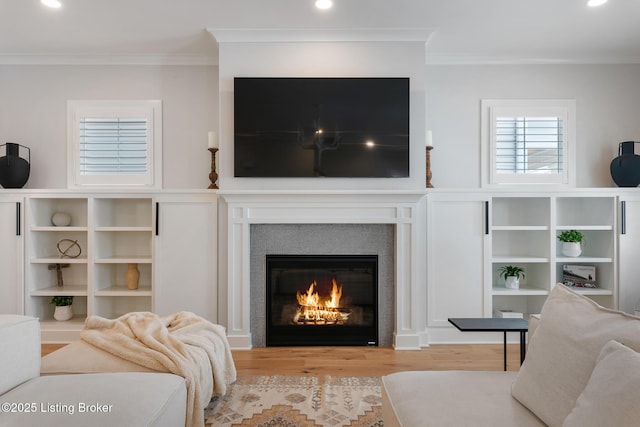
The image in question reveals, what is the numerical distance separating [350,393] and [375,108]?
7.24 ft

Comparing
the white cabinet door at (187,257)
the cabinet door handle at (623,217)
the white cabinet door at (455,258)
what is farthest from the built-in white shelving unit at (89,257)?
the cabinet door handle at (623,217)

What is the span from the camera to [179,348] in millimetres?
2023

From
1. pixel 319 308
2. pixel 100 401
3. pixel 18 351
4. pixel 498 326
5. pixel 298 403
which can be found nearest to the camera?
pixel 100 401

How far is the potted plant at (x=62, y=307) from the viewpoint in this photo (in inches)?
145

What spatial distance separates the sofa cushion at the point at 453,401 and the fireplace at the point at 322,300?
1.80 meters

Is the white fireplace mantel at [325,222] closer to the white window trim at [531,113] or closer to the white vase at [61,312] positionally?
the white window trim at [531,113]

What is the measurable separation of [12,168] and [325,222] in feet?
9.29

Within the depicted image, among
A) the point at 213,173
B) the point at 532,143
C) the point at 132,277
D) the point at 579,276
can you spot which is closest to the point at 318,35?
the point at 213,173

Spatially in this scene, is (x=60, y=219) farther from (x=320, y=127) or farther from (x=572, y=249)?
(x=572, y=249)

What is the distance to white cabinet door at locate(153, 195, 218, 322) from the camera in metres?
3.47

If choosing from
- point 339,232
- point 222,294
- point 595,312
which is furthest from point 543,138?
point 222,294

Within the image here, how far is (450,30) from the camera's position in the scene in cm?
328

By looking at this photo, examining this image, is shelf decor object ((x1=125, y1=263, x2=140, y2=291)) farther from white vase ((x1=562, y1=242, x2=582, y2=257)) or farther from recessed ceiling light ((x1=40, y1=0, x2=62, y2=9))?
white vase ((x1=562, y1=242, x2=582, y2=257))

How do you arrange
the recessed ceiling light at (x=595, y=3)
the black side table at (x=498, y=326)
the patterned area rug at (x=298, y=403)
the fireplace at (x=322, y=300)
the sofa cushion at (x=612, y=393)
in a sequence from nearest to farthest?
1. the sofa cushion at (x=612, y=393)
2. the black side table at (x=498, y=326)
3. the patterned area rug at (x=298, y=403)
4. the recessed ceiling light at (x=595, y=3)
5. the fireplace at (x=322, y=300)
